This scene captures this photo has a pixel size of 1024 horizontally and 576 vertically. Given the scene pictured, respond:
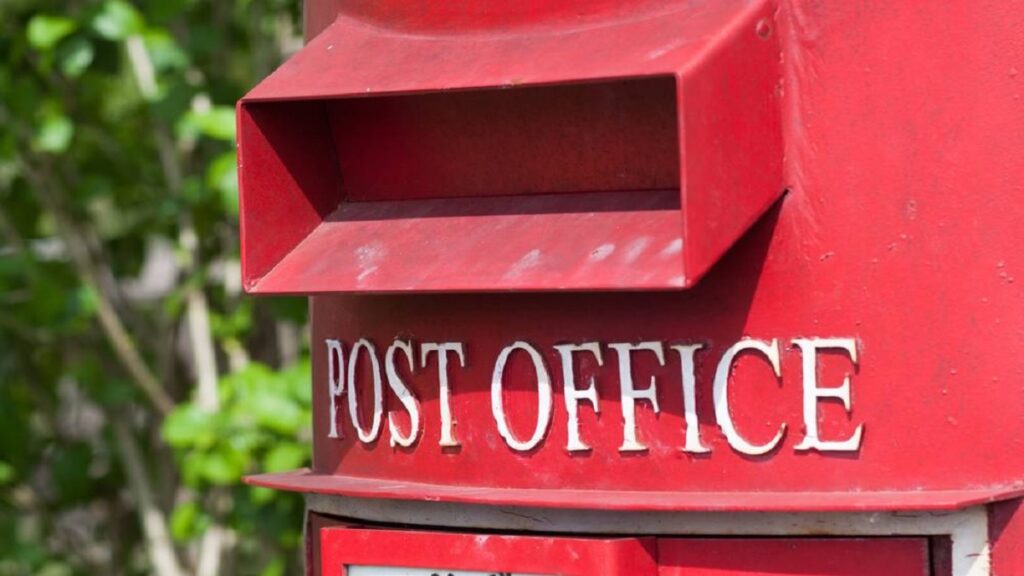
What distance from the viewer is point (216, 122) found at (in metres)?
4.26

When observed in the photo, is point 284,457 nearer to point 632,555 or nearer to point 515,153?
point 515,153

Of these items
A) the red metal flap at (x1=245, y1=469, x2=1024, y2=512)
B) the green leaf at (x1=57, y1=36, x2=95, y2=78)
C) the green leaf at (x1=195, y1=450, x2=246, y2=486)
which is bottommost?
the red metal flap at (x1=245, y1=469, x2=1024, y2=512)

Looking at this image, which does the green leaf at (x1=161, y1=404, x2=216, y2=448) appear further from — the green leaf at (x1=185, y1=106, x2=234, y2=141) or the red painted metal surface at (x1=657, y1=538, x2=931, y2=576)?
the red painted metal surface at (x1=657, y1=538, x2=931, y2=576)

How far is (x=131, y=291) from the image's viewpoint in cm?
612

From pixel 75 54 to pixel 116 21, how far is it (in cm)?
17

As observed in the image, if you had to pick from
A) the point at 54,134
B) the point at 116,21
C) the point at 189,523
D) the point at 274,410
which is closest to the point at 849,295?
the point at 274,410

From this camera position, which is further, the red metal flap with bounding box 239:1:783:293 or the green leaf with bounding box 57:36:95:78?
the green leaf with bounding box 57:36:95:78

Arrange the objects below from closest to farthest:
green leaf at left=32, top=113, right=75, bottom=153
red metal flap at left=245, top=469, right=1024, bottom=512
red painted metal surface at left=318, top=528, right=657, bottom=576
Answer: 1. red metal flap at left=245, top=469, right=1024, bottom=512
2. red painted metal surface at left=318, top=528, right=657, bottom=576
3. green leaf at left=32, top=113, right=75, bottom=153

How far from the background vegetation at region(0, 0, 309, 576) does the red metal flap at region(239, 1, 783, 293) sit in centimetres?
175

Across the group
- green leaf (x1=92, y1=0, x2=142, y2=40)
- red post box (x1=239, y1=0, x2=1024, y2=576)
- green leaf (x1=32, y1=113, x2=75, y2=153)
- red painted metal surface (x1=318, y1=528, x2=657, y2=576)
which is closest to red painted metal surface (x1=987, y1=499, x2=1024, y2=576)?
red post box (x1=239, y1=0, x2=1024, y2=576)

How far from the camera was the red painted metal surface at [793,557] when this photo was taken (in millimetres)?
2129

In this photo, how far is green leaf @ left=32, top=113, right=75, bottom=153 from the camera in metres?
4.59

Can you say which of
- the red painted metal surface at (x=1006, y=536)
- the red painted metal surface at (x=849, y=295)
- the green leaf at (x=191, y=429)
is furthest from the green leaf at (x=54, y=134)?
the red painted metal surface at (x=1006, y=536)

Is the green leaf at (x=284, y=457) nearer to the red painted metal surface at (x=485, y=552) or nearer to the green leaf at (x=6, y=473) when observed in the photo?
the green leaf at (x=6, y=473)
